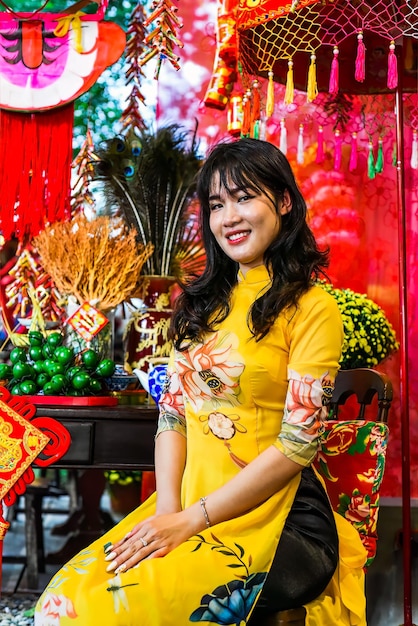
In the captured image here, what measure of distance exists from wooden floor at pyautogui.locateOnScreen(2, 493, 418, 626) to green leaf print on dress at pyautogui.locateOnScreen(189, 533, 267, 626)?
115 centimetres

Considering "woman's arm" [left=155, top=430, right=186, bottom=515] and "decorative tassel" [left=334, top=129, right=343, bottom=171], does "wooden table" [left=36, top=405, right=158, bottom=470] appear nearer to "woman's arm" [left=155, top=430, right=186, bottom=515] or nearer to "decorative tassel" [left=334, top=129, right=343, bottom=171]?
"woman's arm" [left=155, top=430, right=186, bottom=515]

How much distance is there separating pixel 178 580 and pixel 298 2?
1.70 meters

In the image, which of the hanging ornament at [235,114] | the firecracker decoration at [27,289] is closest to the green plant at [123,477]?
the firecracker decoration at [27,289]

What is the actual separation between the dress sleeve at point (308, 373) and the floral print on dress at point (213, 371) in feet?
0.33

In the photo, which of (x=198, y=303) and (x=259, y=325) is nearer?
(x=259, y=325)

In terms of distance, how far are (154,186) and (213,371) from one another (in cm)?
124

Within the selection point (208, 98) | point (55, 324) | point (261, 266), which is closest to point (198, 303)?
point (261, 266)

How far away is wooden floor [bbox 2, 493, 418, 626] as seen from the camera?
232cm

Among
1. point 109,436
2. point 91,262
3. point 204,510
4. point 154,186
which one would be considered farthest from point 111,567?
point 154,186

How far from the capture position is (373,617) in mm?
2240

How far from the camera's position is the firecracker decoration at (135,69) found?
116 inches

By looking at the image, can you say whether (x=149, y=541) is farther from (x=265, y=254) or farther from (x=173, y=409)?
(x=265, y=254)

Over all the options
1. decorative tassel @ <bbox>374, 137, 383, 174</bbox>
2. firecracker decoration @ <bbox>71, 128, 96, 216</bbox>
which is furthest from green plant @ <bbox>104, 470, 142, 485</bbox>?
decorative tassel @ <bbox>374, 137, 383, 174</bbox>

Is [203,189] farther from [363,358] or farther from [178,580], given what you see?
[363,358]
